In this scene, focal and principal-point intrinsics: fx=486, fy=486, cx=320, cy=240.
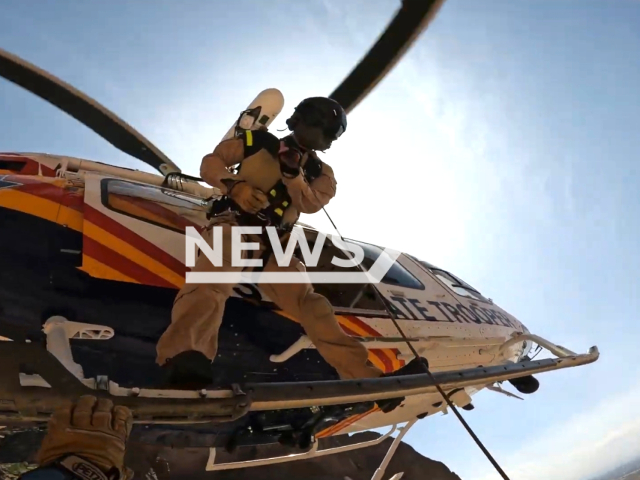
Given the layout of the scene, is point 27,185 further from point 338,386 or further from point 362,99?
point 362,99

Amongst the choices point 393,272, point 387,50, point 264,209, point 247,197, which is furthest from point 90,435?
point 387,50

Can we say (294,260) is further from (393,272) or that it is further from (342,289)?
(393,272)

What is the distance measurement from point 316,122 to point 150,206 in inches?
44.5

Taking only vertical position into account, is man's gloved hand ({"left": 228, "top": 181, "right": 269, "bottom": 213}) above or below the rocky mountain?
below

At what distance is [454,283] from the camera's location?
5.69m

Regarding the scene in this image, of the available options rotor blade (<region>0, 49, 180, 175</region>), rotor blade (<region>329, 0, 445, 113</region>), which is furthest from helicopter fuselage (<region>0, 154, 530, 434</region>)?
rotor blade (<region>329, 0, 445, 113</region>)

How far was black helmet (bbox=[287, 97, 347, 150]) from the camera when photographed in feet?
9.48

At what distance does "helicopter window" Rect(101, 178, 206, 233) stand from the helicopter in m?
0.01

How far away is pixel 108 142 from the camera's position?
233 inches

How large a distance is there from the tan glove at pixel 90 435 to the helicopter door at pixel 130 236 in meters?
1.10

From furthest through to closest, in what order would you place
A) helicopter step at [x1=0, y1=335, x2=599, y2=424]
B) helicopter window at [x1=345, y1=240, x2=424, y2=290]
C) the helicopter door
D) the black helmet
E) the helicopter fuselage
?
helicopter window at [x1=345, y1=240, x2=424, y2=290] → the black helmet → the helicopter door → the helicopter fuselage → helicopter step at [x1=0, y1=335, x2=599, y2=424]

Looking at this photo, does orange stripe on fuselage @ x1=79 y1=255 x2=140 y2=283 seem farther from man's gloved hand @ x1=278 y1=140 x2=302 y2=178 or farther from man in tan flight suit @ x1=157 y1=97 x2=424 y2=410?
man's gloved hand @ x1=278 y1=140 x2=302 y2=178

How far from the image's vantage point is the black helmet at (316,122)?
2889 mm

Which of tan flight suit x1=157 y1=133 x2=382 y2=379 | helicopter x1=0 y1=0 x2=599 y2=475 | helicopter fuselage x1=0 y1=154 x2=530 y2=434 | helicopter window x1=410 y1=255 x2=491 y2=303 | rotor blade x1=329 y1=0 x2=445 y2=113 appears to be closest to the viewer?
helicopter x1=0 y1=0 x2=599 y2=475
